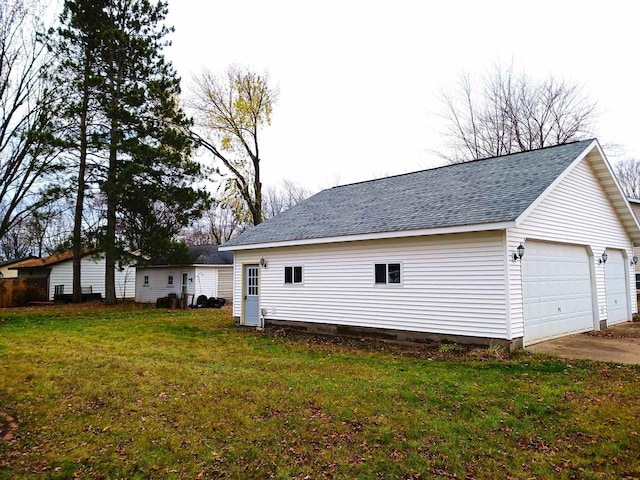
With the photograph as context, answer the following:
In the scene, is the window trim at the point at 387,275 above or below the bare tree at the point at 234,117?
below

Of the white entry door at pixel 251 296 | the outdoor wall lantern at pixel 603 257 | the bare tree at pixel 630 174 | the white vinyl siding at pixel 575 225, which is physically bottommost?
the white entry door at pixel 251 296

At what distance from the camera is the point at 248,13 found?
14.5m

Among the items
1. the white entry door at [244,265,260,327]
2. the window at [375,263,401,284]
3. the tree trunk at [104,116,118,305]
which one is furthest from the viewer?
the tree trunk at [104,116,118,305]

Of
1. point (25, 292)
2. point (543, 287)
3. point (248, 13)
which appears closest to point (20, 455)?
point (543, 287)

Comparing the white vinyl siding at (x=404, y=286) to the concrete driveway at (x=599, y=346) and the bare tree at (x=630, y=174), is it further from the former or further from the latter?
the bare tree at (x=630, y=174)

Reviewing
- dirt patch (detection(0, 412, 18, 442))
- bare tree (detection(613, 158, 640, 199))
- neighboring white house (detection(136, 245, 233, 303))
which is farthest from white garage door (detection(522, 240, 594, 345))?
bare tree (detection(613, 158, 640, 199))

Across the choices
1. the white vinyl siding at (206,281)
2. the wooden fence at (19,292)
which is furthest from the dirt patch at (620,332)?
the wooden fence at (19,292)

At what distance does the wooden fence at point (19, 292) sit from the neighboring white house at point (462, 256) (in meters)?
17.0

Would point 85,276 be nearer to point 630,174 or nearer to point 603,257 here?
point 603,257

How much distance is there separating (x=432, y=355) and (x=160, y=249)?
49.0ft

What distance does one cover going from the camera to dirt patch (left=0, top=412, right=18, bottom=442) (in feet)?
15.7

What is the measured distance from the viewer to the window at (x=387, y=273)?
1061 cm

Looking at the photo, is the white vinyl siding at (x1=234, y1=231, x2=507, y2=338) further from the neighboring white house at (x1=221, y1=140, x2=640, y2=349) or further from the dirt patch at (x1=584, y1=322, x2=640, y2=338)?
the dirt patch at (x1=584, y1=322, x2=640, y2=338)

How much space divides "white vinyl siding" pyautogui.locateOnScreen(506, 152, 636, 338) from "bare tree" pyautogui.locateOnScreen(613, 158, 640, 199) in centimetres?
3201
